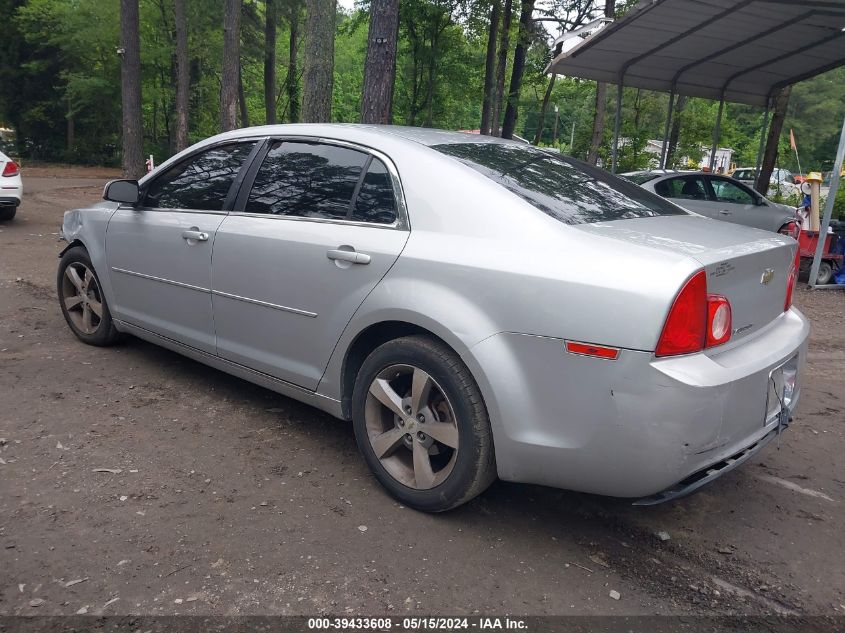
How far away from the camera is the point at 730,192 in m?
11.6

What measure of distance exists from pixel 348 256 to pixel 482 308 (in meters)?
0.79

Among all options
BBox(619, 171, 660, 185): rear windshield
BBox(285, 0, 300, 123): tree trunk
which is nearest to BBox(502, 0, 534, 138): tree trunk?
BBox(285, 0, 300, 123): tree trunk

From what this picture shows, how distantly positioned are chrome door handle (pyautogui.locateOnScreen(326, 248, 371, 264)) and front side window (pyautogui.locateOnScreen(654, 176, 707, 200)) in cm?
846

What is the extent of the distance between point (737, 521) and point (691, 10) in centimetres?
936

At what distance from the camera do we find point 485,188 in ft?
9.74

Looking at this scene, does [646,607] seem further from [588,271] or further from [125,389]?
[125,389]

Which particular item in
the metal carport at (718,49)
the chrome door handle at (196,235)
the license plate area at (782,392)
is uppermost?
the metal carport at (718,49)

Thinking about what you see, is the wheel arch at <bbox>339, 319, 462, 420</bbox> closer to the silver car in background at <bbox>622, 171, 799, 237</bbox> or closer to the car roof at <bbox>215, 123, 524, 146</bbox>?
the car roof at <bbox>215, 123, 524, 146</bbox>

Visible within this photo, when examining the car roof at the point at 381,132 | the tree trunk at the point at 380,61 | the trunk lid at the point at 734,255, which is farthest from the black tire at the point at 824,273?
the car roof at the point at 381,132

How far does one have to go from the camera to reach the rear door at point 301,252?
3.21m

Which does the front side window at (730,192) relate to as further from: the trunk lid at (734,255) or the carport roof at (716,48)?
the trunk lid at (734,255)

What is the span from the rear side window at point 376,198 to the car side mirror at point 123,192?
75.9 inches

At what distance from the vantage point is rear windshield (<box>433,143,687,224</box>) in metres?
3.05

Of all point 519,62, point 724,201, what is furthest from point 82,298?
point 519,62
